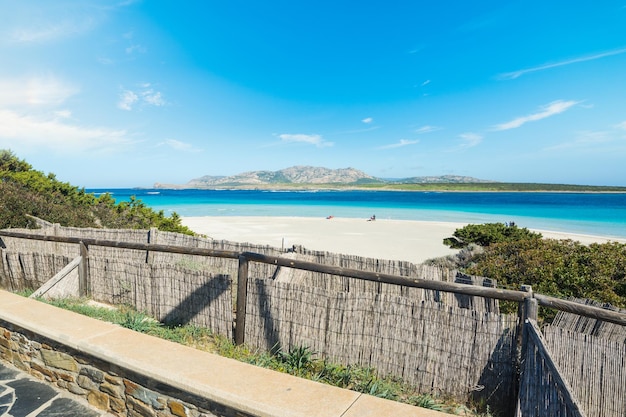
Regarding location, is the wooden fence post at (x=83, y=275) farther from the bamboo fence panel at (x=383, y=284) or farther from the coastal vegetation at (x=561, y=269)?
the coastal vegetation at (x=561, y=269)

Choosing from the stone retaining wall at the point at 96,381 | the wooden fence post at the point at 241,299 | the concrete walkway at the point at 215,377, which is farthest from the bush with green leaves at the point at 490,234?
the stone retaining wall at the point at 96,381

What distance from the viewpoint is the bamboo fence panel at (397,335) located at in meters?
3.86

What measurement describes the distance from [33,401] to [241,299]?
7.66 feet

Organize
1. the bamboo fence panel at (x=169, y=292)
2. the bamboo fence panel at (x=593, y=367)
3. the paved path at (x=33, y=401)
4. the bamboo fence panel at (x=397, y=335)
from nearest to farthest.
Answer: the bamboo fence panel at (x=593, y=367) < the paved path at (x=33, y=401) < the bamboo fence panel at (x=397, y=335) < the bamboo fence panel at (x=169, y=292)

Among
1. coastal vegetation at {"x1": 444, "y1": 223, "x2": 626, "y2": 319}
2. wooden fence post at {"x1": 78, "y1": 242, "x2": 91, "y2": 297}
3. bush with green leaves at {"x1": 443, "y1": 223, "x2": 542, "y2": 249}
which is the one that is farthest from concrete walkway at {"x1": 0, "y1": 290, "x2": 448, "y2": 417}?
bush with green leaves at {"x1": 443, "y1": 223, "x2": 542, "y2": 249}

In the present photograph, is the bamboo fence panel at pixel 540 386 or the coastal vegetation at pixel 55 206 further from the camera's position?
the coastal vegetation at pixel 55 206

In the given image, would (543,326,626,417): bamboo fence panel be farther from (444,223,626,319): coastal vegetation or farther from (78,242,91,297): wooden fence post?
(78,242,91,297): wooden fence post

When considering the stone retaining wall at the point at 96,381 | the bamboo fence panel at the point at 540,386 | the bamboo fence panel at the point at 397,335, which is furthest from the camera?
the bamboo fence panel at the point at 397,335

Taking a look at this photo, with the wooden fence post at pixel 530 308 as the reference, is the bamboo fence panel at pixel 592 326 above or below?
below

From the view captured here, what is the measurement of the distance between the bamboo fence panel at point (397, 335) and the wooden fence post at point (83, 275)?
387cm

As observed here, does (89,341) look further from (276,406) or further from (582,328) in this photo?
(582,328)

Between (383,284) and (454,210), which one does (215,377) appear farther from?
(454,210)

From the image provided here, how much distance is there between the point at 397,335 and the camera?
4.18 m

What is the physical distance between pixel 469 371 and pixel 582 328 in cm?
125
